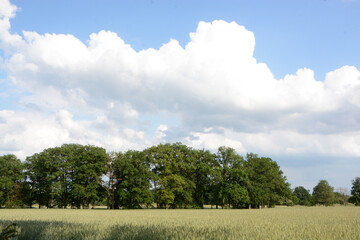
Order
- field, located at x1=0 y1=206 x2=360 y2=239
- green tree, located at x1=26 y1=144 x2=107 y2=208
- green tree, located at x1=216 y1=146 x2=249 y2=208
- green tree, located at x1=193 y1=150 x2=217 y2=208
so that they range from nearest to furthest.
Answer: field, located at x1=0 y1=206 x2=360 y2=239, green tree, located at x1=26 y1=144 x2=107 y2=208, green tree, located at x1=216 y1=146 x2=249 y2=208, green tree, located at x1=193 y1=150 x2=217 y2=208

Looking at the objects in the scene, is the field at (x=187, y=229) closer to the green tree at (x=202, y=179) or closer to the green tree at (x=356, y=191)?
the green tree at (x=202, y=179)

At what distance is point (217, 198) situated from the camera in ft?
245

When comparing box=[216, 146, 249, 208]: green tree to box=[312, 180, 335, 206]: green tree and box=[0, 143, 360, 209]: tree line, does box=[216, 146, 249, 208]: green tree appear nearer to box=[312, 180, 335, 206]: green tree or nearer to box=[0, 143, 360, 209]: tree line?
box=[0, 143, 360, 209]: tree line

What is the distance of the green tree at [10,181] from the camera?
67.2 meters

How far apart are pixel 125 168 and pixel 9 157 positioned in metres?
32.4

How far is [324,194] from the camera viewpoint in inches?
4843

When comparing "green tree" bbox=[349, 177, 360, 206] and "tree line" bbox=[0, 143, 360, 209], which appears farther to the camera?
"green tree" bbox=[349, 177, 360, 206]

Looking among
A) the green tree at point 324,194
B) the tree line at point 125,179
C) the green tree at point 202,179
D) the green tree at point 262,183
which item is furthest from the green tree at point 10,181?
the green tree at point 324,194

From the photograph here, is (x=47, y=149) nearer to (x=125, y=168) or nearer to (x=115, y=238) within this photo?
(x=125, y=168)

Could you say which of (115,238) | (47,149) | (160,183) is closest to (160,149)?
(160,183)

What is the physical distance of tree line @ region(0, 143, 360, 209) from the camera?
68125 mm

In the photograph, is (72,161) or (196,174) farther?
(196,174)

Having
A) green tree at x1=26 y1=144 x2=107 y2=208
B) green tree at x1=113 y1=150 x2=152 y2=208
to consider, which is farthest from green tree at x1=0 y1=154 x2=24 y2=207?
green tree at x1=113 y1=150 x2=152 y2=208

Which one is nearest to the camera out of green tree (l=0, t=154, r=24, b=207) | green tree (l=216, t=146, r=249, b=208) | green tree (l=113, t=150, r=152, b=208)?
green tree (l=0, t=154, r=24, b=207)
